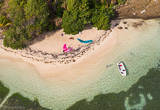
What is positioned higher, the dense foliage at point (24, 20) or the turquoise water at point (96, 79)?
the dense foliage at point (24, 20)

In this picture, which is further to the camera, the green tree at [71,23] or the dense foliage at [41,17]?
the green tree at [71,23]

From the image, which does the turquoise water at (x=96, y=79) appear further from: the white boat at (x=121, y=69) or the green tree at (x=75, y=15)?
the green tree at (x=75, y=15)

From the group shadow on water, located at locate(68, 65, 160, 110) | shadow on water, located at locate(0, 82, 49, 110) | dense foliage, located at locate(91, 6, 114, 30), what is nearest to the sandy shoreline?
dense foliage, located at locate(91, 6, 114, 30)

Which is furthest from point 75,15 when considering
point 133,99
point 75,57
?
point 133,99

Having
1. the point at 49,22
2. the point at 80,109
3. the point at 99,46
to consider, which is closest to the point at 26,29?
the point at 49,22

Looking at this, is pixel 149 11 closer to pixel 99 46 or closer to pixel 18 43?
pixel 99 46

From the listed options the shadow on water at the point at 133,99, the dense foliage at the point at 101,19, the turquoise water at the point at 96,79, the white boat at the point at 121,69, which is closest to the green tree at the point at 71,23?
the dense foliage at the point at 101,19

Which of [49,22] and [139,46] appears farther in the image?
[49,22]
